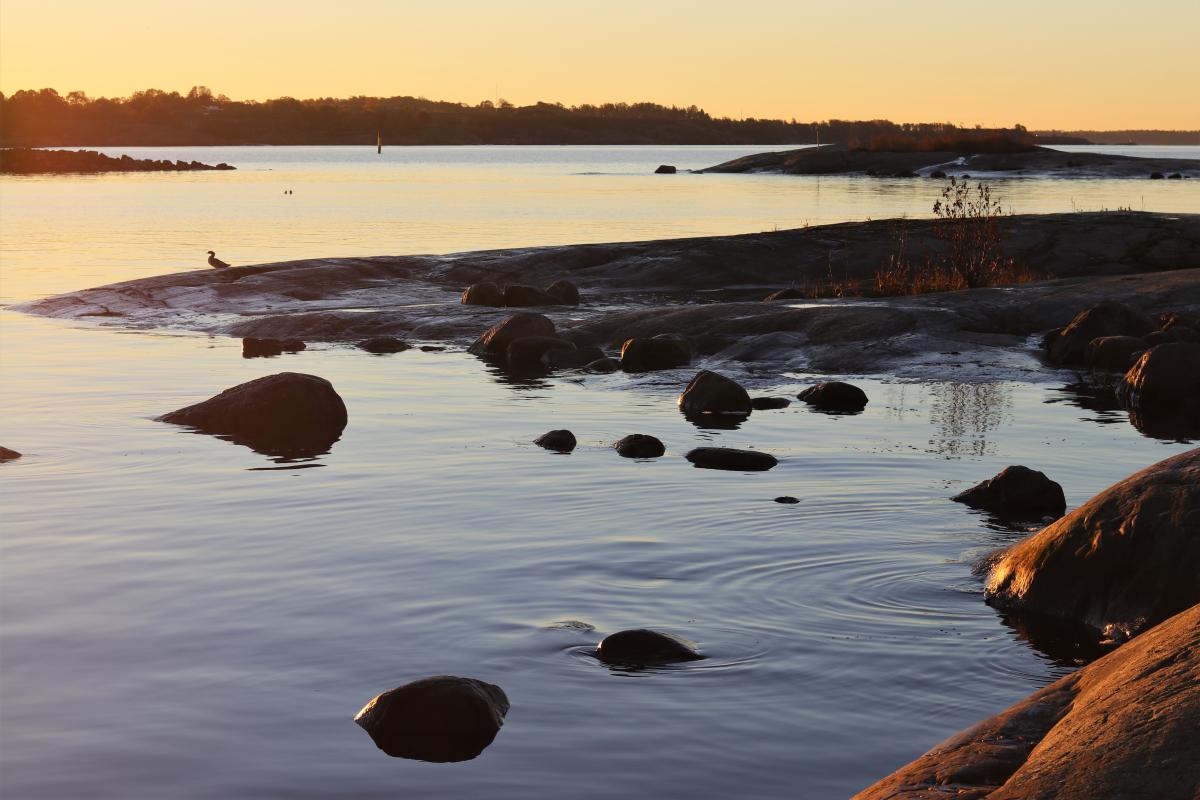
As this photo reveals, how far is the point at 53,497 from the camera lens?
43.5 feet

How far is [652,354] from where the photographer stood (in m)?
21.9

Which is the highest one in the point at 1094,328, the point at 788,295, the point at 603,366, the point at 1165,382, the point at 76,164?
the point at 76,164

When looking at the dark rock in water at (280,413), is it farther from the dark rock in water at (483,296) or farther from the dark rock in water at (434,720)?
the dark rock in water at (483,296)

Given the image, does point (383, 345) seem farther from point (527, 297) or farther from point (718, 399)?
point (718, 399)

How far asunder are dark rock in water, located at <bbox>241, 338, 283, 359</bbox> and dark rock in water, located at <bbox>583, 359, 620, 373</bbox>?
5.56m

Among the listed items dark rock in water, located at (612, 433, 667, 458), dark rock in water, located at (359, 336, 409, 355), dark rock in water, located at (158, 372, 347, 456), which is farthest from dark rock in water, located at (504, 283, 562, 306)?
dark rock in water, located at (612, 433, 667, 458)

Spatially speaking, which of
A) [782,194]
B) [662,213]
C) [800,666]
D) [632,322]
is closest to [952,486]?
[800,666]

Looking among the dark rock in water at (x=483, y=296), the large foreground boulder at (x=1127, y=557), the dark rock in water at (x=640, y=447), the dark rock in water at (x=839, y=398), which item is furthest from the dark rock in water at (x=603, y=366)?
the large foreground boulder at (x=1127, y=557)

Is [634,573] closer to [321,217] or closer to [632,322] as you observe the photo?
[632,322]

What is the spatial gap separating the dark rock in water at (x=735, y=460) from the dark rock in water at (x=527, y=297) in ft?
49.0

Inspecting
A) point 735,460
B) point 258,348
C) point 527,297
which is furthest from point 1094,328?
point 258,348

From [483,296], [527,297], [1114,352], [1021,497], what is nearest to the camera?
[1021,497]

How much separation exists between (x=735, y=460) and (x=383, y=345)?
11.4m

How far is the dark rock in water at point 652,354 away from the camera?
71.5 ft
